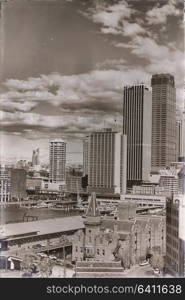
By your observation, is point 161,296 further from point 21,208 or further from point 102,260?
point 21,208

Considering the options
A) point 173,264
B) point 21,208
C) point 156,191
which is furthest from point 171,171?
point 21,208

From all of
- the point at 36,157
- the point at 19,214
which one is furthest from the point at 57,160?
the point at 19,214

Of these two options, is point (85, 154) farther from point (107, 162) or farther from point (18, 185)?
point (18, 185)

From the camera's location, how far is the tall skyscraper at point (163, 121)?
296cm

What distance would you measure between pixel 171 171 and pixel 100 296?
0.88m

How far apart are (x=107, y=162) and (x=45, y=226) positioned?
57 cm

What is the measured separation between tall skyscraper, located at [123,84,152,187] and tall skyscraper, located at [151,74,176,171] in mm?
39

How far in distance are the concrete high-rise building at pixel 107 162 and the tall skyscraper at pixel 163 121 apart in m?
0.21

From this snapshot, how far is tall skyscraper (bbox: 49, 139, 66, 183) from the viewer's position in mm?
2967

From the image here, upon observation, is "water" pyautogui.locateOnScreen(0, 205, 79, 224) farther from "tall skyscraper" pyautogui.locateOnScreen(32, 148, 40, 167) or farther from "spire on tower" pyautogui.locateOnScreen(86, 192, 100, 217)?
"tall skyscraper" pyautogui.locateOnScreen(32, 148, 40, 167)

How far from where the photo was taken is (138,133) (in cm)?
304

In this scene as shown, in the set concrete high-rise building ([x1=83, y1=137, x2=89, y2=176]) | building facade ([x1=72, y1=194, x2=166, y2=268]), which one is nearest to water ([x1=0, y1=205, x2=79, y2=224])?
building facade ([x1=72, y1=194, x2=166, y2=268])

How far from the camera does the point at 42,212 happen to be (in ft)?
9.89

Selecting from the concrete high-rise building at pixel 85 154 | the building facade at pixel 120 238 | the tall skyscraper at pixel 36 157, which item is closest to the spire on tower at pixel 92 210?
the building facade at pixel 120 238
